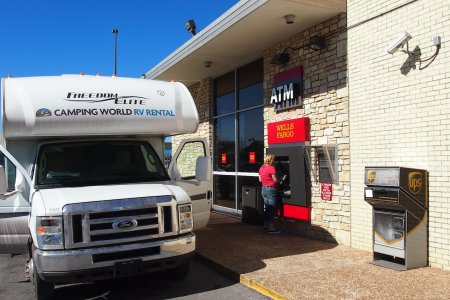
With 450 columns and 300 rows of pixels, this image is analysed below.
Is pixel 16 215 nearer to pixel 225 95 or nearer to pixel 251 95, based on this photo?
pixel 251 95

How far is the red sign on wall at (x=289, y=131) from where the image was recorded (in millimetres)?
9023

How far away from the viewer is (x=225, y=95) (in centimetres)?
1355

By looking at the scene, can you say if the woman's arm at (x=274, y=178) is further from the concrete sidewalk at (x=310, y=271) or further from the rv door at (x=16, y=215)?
the rv door at (x=16, y=215)

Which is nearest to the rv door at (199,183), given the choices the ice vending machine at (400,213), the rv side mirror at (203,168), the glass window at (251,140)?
the rv side mirror at (203,168)

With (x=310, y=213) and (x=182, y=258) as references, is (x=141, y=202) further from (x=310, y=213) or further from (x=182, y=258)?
(x=310, y=213)

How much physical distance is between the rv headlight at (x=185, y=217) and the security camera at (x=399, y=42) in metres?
3.71

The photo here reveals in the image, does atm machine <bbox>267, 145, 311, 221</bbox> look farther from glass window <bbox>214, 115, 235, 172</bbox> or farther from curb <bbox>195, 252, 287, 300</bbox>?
A: glass window <bbox>214, 115, 235, 172</bbox>

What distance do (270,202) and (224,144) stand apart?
4.64 metres

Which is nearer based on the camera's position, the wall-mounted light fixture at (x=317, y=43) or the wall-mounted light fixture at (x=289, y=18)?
the wall-mounted light fixture at (x=289, y=18)

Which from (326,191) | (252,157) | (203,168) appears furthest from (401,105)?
(252,157)

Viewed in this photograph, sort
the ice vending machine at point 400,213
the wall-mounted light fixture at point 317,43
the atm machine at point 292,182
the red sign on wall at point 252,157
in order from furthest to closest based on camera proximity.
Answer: the red sign on wall at point 252,157
the atm machine at point 292,182
the wall-mounted light fixture at point 317,43
the ice vending machine at point 400,213

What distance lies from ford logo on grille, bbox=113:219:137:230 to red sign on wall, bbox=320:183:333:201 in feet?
14.0

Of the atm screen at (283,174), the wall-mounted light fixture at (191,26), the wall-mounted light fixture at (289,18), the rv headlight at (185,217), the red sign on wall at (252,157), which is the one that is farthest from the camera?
the wall-mounted light fixture at (191,26)

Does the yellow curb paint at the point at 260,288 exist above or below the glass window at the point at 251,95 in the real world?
below
